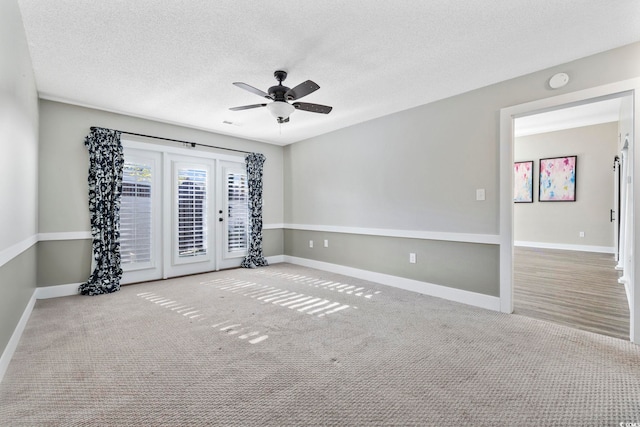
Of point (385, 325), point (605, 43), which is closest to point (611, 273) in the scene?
point (605, 43)

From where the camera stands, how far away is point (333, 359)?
2.25 m

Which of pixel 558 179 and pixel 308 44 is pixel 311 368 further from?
pixel 558 179

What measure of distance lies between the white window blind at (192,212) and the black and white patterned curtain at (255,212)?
0.85 meters

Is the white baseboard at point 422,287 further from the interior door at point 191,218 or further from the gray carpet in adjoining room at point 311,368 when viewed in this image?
the interior door at point 191,218

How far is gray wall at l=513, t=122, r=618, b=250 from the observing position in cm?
654

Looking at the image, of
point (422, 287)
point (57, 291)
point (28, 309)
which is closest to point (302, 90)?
point (422, 287)

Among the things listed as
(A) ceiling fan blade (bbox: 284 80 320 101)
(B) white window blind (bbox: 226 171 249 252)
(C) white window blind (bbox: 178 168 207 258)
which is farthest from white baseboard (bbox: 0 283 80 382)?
(A) ceiling fan blade (bbox: 284 80 320 101)

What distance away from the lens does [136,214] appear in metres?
4.47

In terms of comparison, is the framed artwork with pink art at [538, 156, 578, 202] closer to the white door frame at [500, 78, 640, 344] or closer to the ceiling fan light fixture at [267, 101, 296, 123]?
the white door frame at [500, 78, 640, 344]

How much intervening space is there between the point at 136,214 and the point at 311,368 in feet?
12.3

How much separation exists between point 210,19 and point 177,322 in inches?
108

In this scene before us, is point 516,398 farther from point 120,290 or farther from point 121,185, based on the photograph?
point 121,185

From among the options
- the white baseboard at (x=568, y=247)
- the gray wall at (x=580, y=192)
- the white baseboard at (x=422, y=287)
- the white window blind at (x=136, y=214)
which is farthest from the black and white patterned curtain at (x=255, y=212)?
the white baseboard at (x=568, y=247)

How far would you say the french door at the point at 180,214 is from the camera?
14.6 ft
